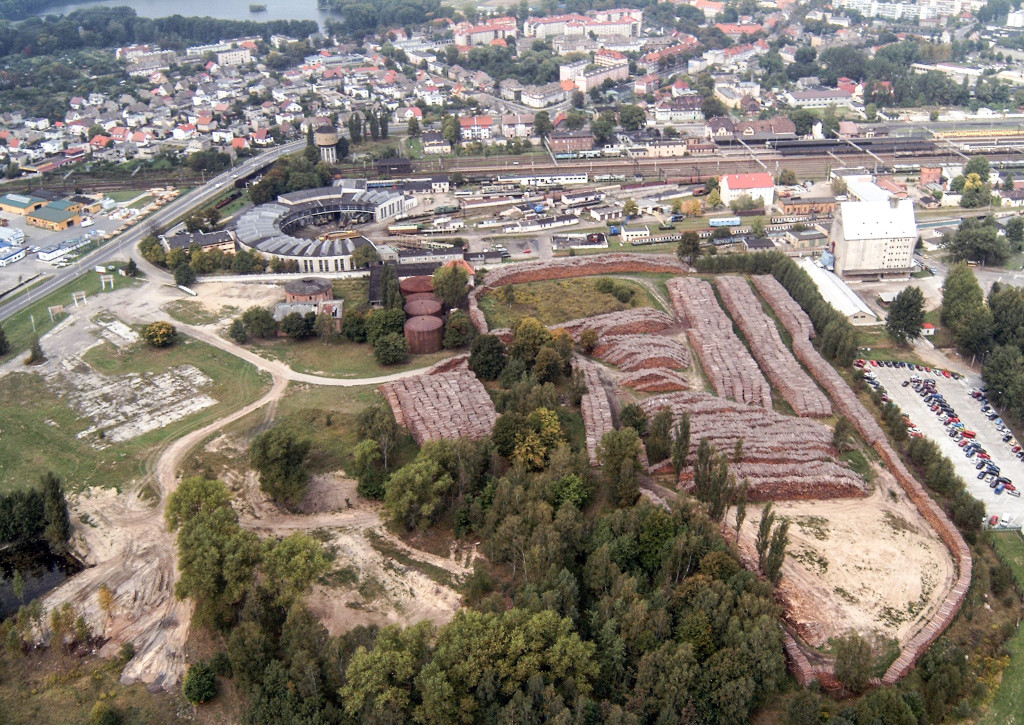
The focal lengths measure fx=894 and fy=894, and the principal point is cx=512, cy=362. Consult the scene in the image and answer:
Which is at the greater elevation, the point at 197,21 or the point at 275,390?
the point at 197,21

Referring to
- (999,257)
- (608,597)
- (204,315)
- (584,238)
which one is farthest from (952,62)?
(608,597)

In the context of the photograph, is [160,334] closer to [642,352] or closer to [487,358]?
[487,358]

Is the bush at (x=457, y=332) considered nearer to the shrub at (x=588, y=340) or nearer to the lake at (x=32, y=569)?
the shrub at (x=588, y=340)

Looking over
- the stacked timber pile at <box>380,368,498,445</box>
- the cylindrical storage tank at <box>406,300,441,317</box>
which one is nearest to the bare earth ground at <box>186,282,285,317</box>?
the cylindrical storage tank at <box>406,300,441,317</box>

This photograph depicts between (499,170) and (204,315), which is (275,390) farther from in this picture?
(499,170)

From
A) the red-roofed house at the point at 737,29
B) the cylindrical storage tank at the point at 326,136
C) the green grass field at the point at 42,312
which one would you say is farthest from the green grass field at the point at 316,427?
the red-roofed house at the point at 737,29

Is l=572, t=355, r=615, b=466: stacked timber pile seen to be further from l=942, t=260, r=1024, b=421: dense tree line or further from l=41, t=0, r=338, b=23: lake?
l=41, t=0, r=338, b=23: lake
